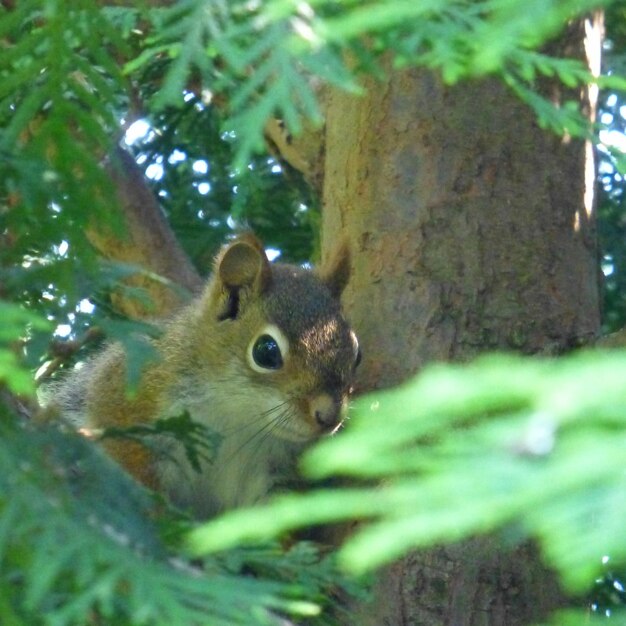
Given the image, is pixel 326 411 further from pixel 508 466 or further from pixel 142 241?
pixel 508 466

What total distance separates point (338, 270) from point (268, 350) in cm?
28

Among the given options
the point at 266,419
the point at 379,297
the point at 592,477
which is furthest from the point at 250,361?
the point at 592,477

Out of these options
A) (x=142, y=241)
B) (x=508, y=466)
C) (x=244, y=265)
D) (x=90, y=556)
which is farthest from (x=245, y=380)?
(x=508, y=466)

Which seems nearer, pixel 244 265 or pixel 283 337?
pixel 283 337

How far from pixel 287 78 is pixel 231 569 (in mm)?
668

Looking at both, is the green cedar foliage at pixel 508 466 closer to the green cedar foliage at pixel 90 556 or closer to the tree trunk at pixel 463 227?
the green cedar foliage at pixel 90 556

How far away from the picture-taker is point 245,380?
120 inches

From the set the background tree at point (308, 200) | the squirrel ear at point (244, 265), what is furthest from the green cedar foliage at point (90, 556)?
the squirrel ear at point (244, 265)

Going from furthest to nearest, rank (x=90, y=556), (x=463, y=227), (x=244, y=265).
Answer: (x=244, y=265) < (x=463, y=227) < (x=90, y=556)

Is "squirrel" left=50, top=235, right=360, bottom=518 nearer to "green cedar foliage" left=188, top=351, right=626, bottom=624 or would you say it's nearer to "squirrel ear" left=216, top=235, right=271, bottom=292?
"squirrel ear" left=216, top=235, right=271, bottom=292

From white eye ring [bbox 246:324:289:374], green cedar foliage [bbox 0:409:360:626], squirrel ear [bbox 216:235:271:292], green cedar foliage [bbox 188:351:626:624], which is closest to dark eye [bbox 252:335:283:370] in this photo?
white eye ring [bbox 246:324:289:374]

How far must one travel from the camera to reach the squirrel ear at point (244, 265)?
311 centimetres

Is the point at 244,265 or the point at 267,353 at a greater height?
the point at 244,265

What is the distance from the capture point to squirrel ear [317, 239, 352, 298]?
2893mm
